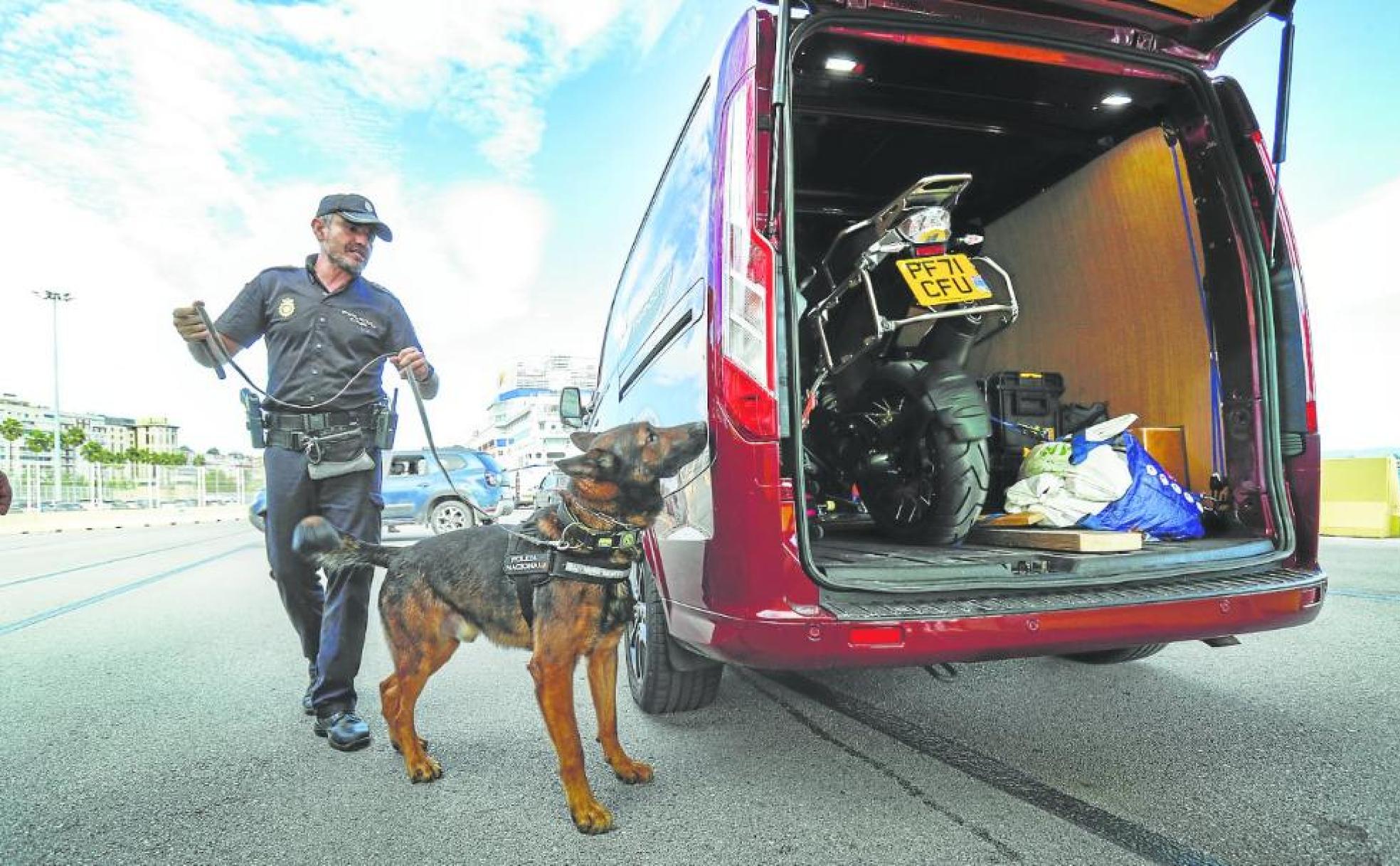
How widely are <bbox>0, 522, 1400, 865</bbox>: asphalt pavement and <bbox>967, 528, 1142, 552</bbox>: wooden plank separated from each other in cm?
67

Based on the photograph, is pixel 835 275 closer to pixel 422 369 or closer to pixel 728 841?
pixel 422 369

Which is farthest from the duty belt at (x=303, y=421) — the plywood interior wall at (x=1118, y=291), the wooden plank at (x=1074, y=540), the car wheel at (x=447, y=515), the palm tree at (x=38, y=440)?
the palm tree at (x=38, y=440)

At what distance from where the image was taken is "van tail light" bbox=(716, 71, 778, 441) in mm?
1883

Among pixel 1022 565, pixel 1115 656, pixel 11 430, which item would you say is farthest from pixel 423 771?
pixel 11 430

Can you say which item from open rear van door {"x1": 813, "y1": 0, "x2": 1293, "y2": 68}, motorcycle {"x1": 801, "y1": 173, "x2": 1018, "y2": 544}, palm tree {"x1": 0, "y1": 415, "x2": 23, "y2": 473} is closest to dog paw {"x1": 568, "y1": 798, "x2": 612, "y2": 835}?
motorcycle {"x1": 801, "y1": 173, "x2": 1018, "y2": 544}

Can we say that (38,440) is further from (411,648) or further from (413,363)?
(411,648)

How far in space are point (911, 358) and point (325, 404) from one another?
2.71 meters

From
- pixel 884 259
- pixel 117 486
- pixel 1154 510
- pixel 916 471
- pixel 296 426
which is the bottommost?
pixel 117 486

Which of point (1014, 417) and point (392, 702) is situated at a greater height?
point (1014, 417)

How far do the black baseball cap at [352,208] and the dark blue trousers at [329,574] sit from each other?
39.3 inches

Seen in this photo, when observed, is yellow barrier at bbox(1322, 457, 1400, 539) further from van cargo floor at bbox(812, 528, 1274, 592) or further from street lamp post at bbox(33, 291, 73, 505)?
street lamp post at bbox(33, 291, 73, 505)

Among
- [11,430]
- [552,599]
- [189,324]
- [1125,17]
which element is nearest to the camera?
[552,599]

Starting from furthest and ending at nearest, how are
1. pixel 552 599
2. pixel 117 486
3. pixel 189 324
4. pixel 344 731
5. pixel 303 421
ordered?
pixel 117 486 < pixel 303 421 < pixel 189 324 < pixel 344 731 < pixel 552 599

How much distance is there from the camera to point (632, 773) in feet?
7.33
